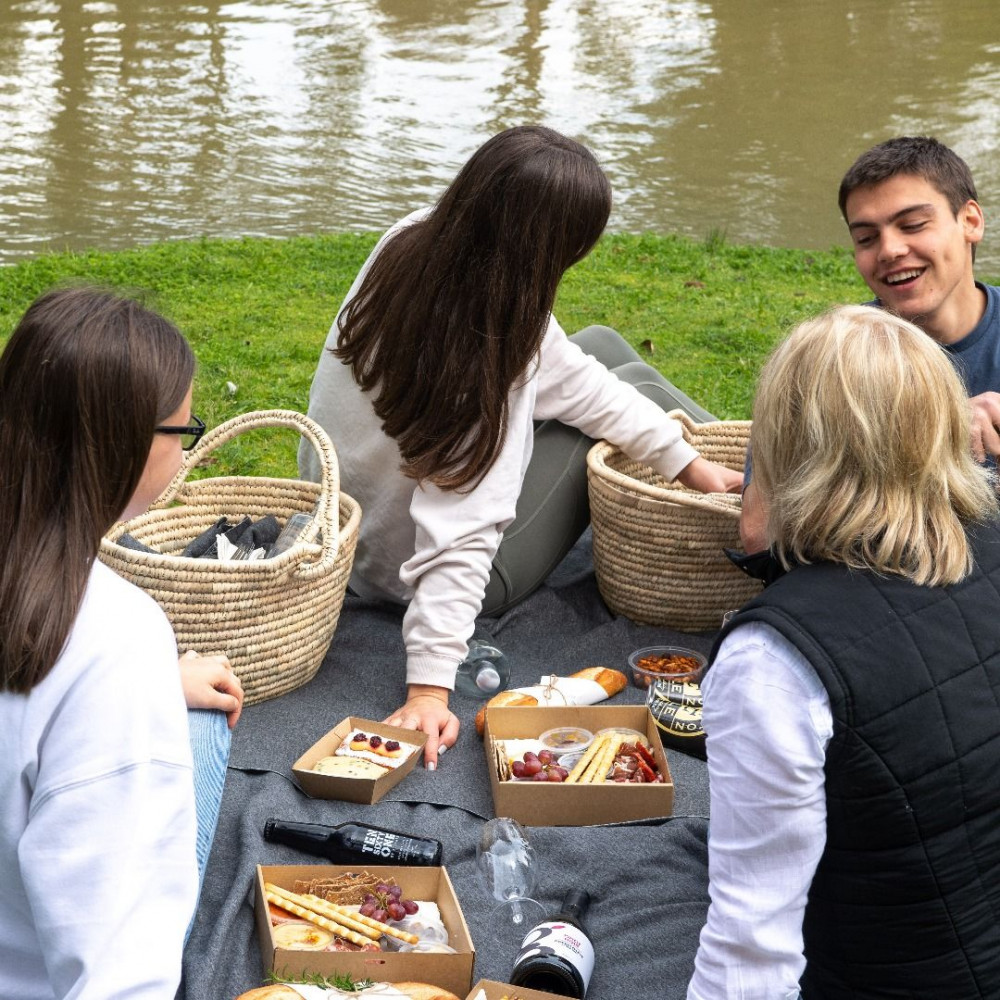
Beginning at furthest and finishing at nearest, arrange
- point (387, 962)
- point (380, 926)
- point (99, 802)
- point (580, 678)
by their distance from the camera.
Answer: point (580, 678) → point (380, 926) → point (387, 962) → point (99, 802)

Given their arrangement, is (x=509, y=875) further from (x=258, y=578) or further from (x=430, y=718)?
(x=258, y=578)

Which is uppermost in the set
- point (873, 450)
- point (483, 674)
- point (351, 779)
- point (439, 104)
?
point (873, 450)

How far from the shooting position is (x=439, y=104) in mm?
12031

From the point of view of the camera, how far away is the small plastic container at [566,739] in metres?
2.86

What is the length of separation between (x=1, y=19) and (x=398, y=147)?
6.18 m

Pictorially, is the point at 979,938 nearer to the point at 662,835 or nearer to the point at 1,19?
the point at 662,835

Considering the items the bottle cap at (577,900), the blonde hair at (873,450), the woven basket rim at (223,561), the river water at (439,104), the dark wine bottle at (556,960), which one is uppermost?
the blonde hair at (873,450)

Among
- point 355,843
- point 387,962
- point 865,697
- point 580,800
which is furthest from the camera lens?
point 580,800

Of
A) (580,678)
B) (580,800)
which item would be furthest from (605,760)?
(580,678)

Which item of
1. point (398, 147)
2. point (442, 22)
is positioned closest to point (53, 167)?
point (398, 147)

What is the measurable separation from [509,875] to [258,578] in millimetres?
909

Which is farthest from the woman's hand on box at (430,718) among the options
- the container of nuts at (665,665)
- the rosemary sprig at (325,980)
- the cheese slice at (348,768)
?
the rosemary sprig at (325,980)

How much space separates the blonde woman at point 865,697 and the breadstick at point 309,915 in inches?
27.5

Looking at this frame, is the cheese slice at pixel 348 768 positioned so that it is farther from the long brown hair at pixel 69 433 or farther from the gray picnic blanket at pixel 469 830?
the long brown hair at pixel 69 433
